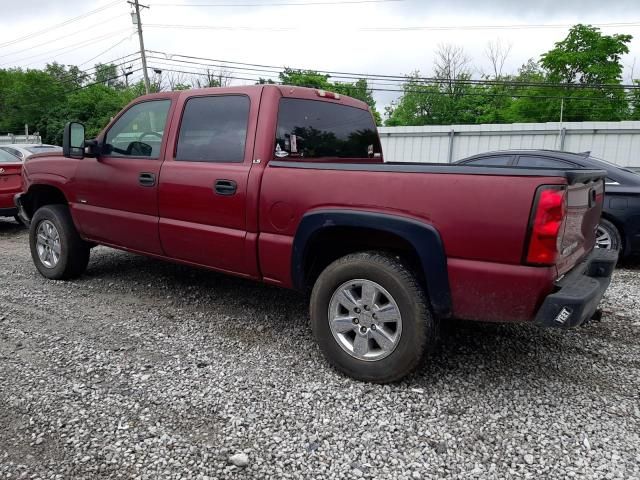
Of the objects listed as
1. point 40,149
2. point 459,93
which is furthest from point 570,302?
point 459,93

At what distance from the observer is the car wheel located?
6098mm

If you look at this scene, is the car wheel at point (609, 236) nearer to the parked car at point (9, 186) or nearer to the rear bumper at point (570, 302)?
the rear bumper at point (570, 302)

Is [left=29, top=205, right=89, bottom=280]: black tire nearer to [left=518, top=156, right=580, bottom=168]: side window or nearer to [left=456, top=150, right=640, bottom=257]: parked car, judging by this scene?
[left=456, top=150, right=640, bottom=257]: parked car

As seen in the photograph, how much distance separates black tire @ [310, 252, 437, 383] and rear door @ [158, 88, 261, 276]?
0.68m

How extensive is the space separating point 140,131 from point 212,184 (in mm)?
1242

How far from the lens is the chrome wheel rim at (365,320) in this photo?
3027mm

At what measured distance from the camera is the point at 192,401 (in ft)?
9.61

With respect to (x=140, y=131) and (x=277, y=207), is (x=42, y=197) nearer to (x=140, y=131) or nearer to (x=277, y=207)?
(x=140, y=131)

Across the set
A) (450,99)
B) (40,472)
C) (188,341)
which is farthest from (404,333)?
(450,99)

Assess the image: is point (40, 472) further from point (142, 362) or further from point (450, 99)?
point (450, 99)

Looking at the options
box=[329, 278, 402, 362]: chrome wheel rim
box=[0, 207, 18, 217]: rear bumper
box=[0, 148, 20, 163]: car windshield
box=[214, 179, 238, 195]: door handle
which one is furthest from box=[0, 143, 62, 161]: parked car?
box=[329, 278, 402, 362]: chrome wheel rim

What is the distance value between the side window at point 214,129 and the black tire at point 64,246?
1844mm

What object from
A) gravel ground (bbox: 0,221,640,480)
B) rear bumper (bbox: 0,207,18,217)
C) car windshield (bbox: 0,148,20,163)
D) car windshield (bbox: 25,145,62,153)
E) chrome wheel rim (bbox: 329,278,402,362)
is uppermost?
car windshield (bbox: 25,145,62,153)

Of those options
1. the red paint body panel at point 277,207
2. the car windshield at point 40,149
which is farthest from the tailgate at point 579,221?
the car windshield at point 40,149
